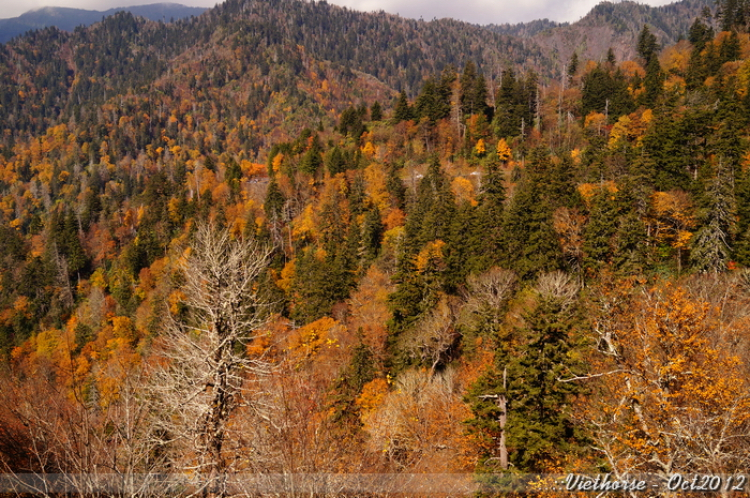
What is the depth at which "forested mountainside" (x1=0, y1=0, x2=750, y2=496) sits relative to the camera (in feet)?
30.2

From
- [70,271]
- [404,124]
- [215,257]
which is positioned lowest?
[70,271]

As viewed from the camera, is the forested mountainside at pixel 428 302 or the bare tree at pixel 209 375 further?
the bare tree at pixel 209 375

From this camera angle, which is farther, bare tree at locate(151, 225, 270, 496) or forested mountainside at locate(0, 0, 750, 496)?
bare tree at locate(151, 225, 270, 496)

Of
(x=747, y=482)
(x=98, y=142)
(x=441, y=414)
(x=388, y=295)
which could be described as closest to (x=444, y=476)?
(x=441, y=414)

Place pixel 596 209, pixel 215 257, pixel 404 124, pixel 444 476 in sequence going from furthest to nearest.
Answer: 1. pixel 404 124
2. pixel 596 209
3. pixel 444 476
4. pixel 215 257

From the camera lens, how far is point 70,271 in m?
85.9

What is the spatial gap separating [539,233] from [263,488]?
106 feet

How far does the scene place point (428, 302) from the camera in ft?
121

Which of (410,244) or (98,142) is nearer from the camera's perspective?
(410,244)

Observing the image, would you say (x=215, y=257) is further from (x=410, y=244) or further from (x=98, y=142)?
(x=98, y=142)

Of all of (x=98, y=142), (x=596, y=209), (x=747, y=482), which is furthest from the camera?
(x=98, y=142)

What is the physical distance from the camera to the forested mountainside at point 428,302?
921 cm

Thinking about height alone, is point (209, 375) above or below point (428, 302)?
above

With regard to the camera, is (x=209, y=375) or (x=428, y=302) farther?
(x=428, y=302)
